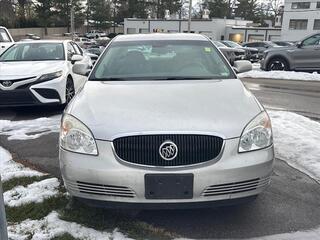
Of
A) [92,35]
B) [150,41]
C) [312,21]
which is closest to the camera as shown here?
[150,41]

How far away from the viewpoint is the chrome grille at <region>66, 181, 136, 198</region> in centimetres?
313

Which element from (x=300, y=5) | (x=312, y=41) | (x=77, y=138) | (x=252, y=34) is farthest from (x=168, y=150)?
(x=252, y=34)

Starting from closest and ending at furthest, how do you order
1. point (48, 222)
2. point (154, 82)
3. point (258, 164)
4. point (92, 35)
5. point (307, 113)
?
point (258, 164) → point (48, 222) → point (154, 82) → point (307, 113) → point (92, 35)

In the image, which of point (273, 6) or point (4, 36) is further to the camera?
point (273, 6)

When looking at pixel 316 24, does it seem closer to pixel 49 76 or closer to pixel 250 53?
pixel 250 53

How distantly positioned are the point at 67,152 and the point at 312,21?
5284 cm

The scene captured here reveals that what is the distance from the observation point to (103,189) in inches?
125

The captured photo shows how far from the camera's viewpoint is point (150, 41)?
516cm

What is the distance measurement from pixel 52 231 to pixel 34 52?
6.15m

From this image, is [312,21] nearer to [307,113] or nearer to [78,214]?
[307,113]

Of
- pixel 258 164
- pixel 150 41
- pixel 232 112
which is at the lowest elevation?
pixel 258 164

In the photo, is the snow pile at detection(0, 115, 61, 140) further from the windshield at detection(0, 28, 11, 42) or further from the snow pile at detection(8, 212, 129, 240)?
the windshield at detection(0, 28, 11, 42)

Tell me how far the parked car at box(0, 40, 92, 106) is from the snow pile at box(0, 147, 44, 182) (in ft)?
7.49

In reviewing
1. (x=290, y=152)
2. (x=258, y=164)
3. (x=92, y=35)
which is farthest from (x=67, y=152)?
(x=92, y=35)
